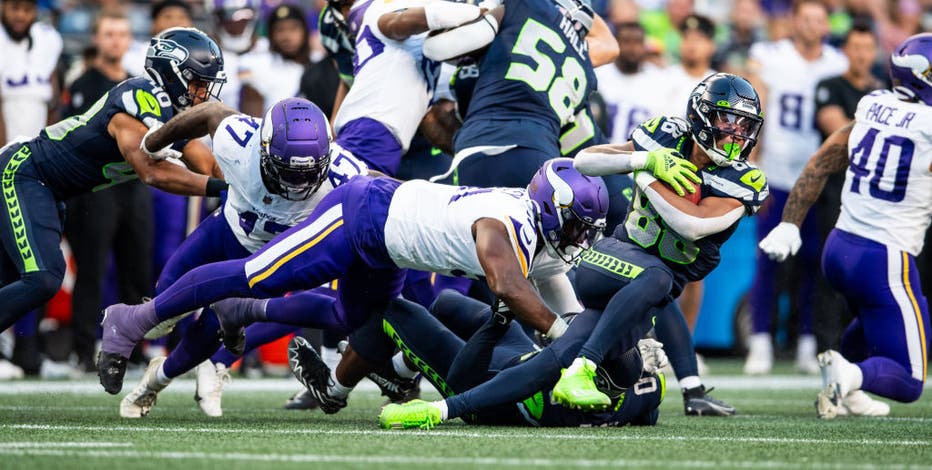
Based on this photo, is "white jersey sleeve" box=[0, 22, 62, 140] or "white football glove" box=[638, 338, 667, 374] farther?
"white jersey sleeve" box=[0, 22, 62, 140]

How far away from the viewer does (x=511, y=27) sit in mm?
7008

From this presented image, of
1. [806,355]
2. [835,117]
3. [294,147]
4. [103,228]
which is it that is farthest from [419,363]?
[806,355]

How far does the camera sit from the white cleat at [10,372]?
29.6 ft

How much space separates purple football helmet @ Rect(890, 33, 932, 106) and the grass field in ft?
5.18

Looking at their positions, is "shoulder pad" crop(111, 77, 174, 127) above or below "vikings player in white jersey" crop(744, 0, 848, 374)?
above

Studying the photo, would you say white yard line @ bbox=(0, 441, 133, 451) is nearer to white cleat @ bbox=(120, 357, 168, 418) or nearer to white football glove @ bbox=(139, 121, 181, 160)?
white cleat @ bbox=(120, 357, 168, 418)

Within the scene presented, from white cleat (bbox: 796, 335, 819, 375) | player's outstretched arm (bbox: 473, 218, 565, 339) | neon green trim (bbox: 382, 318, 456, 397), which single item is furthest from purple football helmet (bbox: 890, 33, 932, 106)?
white cleat (bbox: 796, 335, 819, 375)

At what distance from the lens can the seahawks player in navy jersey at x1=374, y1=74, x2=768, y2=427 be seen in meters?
5.65

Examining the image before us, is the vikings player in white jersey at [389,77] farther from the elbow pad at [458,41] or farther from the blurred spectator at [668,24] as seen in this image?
the blurred spectator at [668,24]

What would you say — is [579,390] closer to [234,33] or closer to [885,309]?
[885,309]

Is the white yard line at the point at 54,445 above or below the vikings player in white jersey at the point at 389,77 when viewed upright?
below

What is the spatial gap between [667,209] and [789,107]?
5.00m

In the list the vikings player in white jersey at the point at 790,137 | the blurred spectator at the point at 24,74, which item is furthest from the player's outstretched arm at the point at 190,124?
the vikings player in white jersey at the point at 790,137

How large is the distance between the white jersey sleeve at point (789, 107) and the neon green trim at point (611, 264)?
Answer: 456cm
